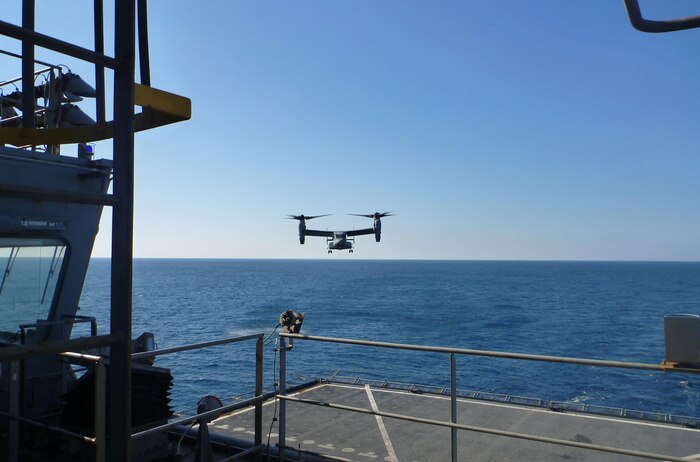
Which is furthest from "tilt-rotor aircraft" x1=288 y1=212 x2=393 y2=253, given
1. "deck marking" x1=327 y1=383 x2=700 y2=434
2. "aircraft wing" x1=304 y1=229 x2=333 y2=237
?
"deck marking" x1=327 y1=383 x2=700 y2=434

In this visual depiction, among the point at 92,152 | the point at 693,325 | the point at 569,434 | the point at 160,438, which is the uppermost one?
the point at 92,152

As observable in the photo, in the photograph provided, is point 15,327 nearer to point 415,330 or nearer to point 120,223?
point 120,223

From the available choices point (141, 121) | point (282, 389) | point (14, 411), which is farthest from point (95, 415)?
point (14, 411)

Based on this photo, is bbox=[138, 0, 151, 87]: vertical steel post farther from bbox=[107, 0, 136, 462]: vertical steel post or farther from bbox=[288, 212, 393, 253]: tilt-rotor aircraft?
bbox=[288, 212, 393, 253]: tilt-rotor aircraft

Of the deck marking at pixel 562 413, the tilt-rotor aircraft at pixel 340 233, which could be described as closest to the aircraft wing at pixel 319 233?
the tilt-rotor aircraft at pixel 340 233

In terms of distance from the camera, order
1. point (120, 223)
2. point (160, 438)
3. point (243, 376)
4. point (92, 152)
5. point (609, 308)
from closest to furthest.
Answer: point (120, 223)
point (160, 438)
point (92, 152)
point (243, 376)
point (609, 308)

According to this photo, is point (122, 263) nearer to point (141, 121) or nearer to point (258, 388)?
point (141, 121)

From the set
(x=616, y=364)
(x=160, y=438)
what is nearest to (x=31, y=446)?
(x=160, y=438)
